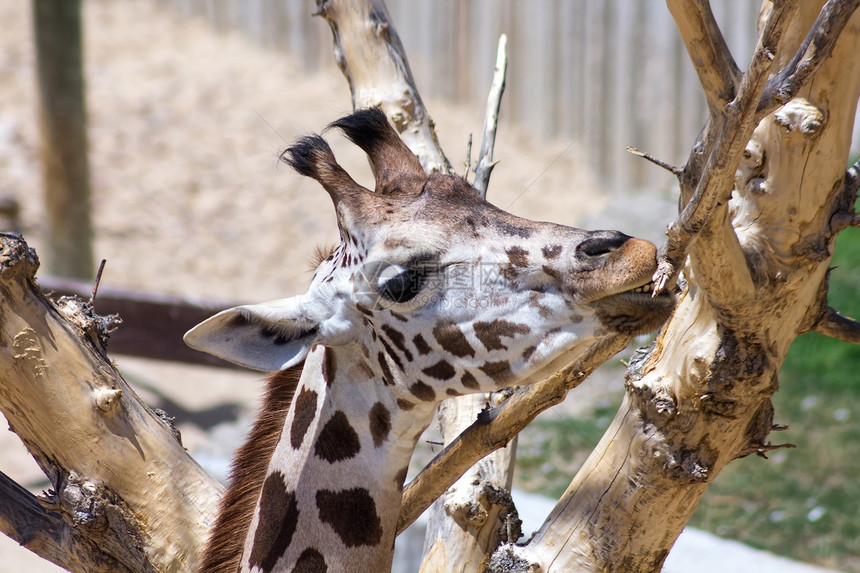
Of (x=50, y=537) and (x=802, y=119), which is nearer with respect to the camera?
(x=802, y=119)

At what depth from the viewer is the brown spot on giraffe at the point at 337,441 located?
1.96 meters

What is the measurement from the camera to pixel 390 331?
1904 millimetres

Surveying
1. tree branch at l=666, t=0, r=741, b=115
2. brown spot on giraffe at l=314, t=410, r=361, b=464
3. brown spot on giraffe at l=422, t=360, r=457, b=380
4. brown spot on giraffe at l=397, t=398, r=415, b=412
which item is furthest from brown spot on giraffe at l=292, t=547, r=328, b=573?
tree branch at l=666, t=0, r=741, b=115

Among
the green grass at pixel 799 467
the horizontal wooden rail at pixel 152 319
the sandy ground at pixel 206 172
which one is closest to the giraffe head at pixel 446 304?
the green grass at pixel 799 467

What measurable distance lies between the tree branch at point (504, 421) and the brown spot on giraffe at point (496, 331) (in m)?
0.17

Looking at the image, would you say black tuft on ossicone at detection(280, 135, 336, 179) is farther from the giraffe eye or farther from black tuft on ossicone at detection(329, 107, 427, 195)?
the giraffe eye

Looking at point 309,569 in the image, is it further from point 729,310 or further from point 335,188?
point 729,310

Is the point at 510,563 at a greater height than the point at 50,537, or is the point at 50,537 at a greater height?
the point at 510,563

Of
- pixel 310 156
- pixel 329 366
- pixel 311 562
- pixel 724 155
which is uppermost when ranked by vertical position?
pixel 724 155

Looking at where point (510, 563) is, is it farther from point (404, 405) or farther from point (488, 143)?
point (488, 143)

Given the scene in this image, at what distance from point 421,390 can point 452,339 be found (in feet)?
0.45

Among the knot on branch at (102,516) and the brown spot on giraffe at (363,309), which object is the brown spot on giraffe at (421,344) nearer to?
the brown spot on giraffe at (363,309)

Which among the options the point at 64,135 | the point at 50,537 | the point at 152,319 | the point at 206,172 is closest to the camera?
the point at 50,537

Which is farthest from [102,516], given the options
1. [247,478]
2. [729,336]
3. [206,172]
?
[206,172]
